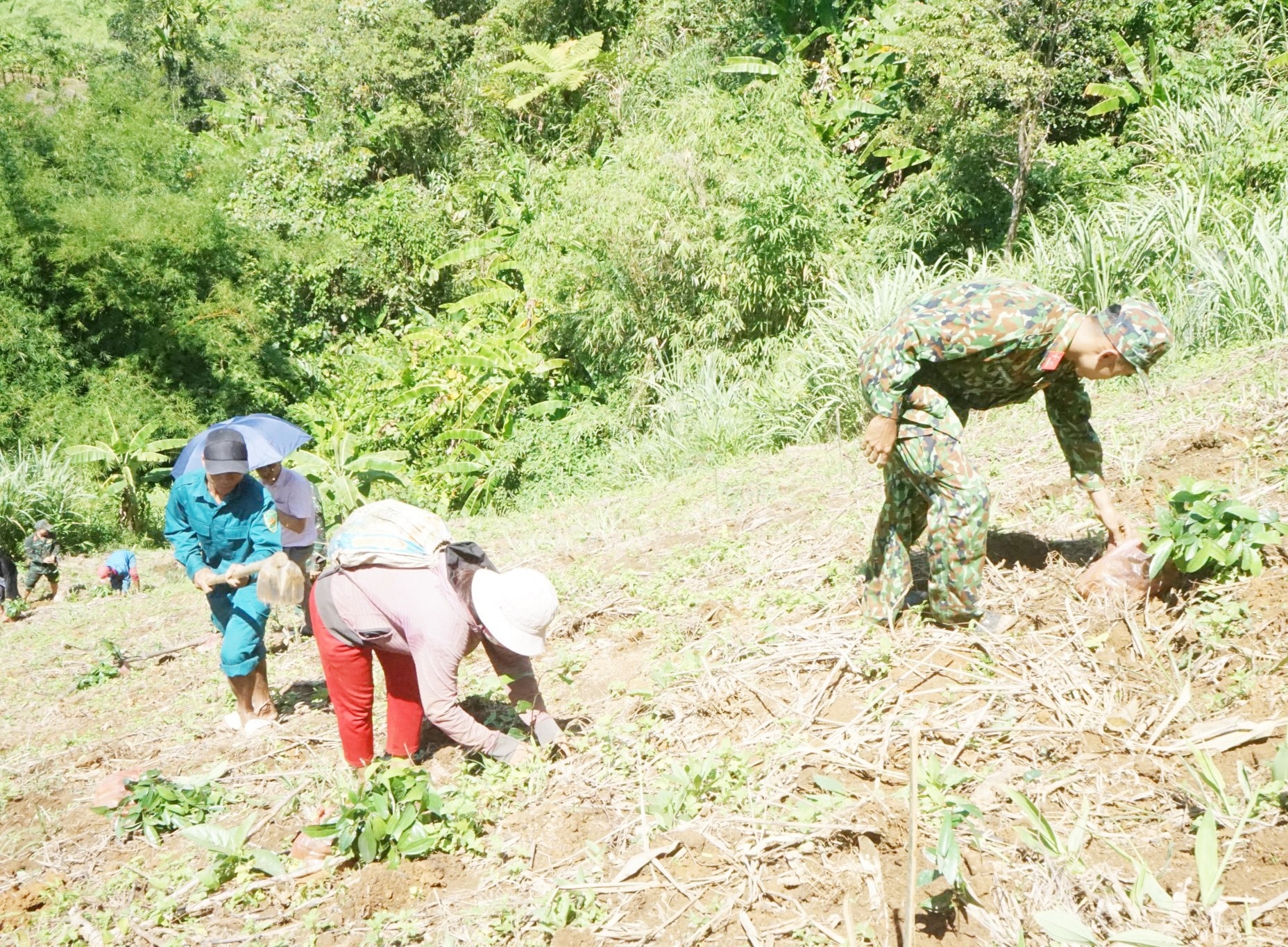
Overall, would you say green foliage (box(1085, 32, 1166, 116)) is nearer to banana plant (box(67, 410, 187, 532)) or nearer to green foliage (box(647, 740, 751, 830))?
green foliage (box(647, 740, 751, 830))

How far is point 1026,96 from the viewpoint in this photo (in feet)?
33.4

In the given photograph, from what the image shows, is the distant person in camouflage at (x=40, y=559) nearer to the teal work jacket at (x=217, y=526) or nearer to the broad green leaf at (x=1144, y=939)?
the teal work jacket at (x=217, y=526)

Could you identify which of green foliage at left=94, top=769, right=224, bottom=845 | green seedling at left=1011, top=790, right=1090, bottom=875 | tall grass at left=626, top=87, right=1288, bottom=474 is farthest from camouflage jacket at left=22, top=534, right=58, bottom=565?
green seedling at left=1011, top=790, right=1090, bottom=875

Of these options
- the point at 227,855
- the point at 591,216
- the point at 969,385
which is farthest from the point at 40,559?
the point at 969,385

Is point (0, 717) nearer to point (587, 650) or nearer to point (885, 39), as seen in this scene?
point (587, 650)

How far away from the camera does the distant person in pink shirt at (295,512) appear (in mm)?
6133

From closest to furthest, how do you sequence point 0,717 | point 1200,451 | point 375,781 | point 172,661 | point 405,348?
point 375,781 < point 1200,451 < point 0,717 < point 172,661 < point 405,348

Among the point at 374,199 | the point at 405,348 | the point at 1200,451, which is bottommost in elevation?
the point at 405,348

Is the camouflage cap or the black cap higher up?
the camouflage cap

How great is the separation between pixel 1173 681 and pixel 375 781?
268 centimetres

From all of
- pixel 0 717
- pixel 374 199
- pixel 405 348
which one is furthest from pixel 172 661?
pixel 374 199

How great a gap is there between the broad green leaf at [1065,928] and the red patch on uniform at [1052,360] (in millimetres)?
1795

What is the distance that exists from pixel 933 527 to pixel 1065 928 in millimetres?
1546

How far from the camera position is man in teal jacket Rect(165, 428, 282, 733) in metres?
4.83
